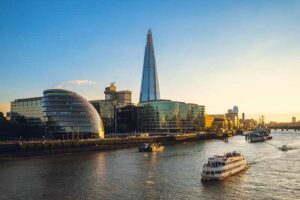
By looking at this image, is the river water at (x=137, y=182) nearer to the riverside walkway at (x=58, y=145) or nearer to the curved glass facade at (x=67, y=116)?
the riverside walkway at (x=58, y=145)

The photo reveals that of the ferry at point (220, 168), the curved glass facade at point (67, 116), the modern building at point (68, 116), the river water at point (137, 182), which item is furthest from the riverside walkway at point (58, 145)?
the ferry at point (220, 168)

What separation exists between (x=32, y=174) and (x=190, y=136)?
140953mm

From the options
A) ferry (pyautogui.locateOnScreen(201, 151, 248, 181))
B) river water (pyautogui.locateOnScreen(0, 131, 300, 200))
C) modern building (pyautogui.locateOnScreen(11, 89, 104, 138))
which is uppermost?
modern building (pyautogui.locateOnScreen(11, 89, 104, 138))

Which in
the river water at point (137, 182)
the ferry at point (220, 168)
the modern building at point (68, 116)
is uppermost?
the modern building at point (68, 116)

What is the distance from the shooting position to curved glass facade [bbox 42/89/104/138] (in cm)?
14188

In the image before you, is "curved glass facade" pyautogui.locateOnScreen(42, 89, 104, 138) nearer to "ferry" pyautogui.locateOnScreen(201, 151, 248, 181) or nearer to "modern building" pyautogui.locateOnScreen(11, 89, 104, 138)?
"modern building" pyautogui.locateOnScreen(11, 89, 104, 138)

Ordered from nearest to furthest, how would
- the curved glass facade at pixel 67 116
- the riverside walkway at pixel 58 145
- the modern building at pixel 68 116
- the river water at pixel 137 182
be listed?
1. the river water at pixel 137 182
2. the riverside walkway at pixel 58 145
3. the curved glass facade at pixel 67 116
4. the modern building at pixel 68 116

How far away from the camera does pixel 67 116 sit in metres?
142

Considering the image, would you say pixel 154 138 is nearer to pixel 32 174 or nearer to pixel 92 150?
pixel 92 150

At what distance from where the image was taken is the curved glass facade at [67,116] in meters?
142

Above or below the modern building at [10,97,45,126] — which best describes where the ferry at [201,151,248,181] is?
below

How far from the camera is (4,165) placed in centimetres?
7662

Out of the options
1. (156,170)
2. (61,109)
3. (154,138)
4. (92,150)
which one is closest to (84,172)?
(156,170)

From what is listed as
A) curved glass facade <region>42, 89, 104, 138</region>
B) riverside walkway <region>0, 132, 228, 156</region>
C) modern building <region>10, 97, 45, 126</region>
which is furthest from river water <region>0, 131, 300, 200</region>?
modern building <region>10, 97, 45, 126</region>
